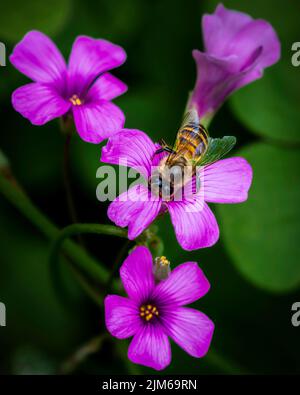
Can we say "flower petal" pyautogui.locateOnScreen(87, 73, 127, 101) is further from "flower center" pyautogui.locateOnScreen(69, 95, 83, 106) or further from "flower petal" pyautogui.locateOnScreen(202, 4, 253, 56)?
"flower petal" pyautogui.locateOnScreen(202, 4, 253, 56)

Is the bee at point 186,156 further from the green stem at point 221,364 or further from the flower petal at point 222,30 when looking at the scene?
the green stem at point 221,364

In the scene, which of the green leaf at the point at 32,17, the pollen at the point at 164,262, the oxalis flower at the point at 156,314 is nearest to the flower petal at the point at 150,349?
the oxalis flower at the point at 156,314

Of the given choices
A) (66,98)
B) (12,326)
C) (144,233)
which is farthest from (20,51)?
(12,326)

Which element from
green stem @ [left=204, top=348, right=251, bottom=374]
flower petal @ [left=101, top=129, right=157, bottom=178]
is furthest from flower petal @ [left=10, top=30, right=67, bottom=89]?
green stem @ [left=204, top=348, right=251, bottom=374]

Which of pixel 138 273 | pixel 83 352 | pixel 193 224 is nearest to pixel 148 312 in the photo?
pixel 138 273

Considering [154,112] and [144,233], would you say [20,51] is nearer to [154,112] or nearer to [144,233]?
[144,233]

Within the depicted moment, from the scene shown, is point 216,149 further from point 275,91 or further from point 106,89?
point 275,91
